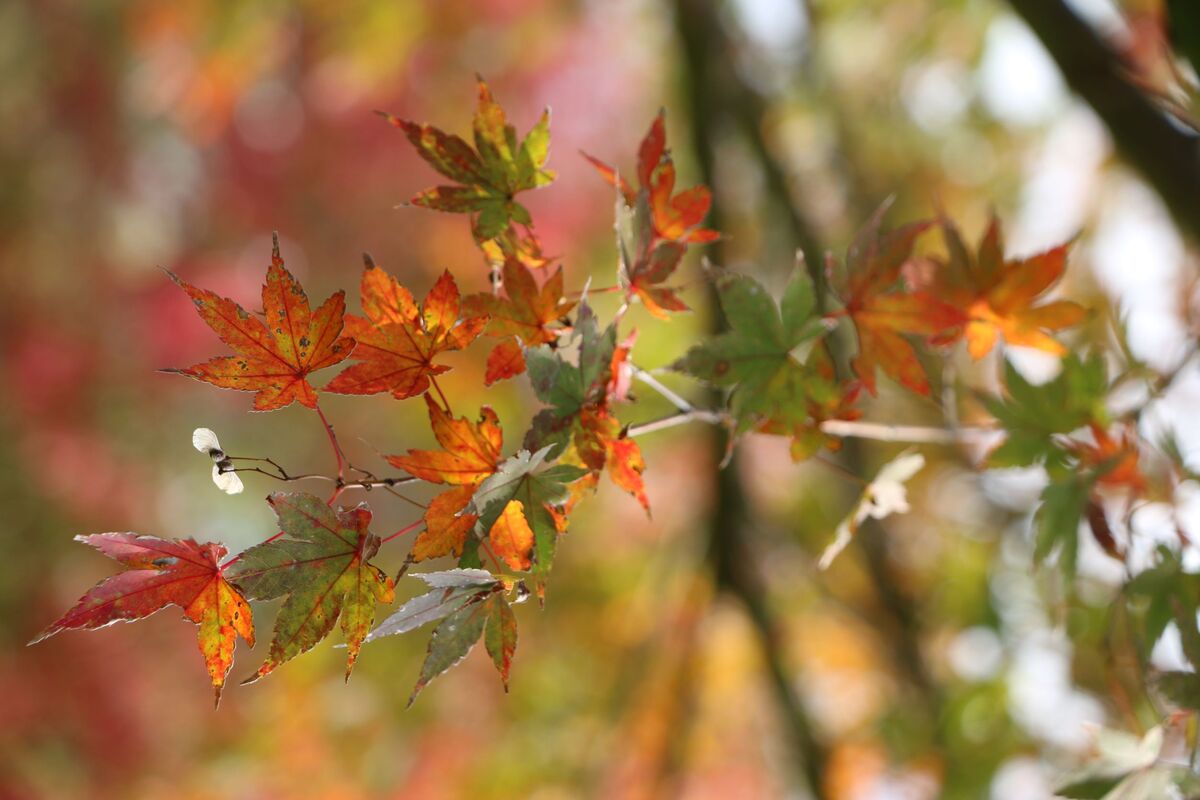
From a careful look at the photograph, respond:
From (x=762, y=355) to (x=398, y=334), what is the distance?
0.18 metres

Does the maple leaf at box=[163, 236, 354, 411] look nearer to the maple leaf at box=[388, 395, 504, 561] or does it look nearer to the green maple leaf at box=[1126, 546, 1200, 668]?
the maple leaf at box=[388, 395, 504, 561]

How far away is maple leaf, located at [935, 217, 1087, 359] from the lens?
21.1 inches

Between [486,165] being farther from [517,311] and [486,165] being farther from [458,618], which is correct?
[458,618]

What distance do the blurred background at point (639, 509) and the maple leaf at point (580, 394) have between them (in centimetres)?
8

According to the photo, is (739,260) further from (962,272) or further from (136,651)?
(136,651)

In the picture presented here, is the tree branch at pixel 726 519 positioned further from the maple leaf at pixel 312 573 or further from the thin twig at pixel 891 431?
the maple leaf at pixel 312 573

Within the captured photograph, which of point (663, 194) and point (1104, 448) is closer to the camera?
point (663, 194)

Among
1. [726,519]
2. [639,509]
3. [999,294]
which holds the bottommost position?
[639,509]

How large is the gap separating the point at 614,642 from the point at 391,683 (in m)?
0.41

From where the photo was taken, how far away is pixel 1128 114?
0.71 metres

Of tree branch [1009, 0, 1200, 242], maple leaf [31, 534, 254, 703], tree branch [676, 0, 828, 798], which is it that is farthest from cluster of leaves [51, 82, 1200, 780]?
tree branch [676, 0, 828, 798]

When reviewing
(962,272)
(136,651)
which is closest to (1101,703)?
(962,272)

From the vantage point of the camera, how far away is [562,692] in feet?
5.38

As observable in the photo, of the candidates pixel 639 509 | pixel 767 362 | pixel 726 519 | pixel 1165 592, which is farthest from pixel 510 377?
pixel 639 509
